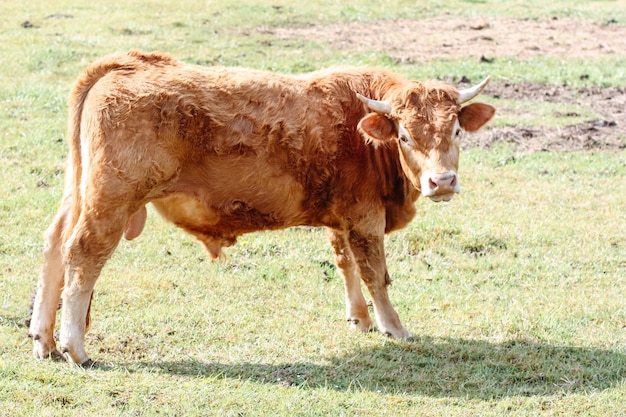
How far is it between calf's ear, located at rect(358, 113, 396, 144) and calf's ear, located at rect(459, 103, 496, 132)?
2.33 ft

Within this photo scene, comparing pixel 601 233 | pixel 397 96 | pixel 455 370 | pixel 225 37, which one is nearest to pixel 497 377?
pixel 455 370

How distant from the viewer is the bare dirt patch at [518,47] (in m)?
14.0

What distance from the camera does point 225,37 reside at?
61.1 ft

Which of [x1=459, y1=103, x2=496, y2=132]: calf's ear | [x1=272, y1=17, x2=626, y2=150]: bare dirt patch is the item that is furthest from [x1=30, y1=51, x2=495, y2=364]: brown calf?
[x1=272, y1=17, x2=626, y2=150]: bare dirt patch

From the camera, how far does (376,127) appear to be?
7.73 meters

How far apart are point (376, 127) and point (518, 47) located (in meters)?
11.9

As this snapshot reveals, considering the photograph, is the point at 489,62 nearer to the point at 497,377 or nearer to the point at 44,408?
the point at 497,377

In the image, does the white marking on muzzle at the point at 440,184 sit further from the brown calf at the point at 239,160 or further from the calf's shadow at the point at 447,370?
the calf's shadow at the point at 447,370

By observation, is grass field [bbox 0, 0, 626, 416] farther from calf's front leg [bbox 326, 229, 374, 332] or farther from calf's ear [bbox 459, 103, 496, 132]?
calf's ear [bbox 459, 103, 496, 132]

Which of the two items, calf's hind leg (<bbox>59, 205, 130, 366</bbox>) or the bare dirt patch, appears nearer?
calf's hind leg (<bbox>59, 205, 130, 366</bbox>)

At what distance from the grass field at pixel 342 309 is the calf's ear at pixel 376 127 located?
170 cm

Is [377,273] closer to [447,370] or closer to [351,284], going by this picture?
[351,284]

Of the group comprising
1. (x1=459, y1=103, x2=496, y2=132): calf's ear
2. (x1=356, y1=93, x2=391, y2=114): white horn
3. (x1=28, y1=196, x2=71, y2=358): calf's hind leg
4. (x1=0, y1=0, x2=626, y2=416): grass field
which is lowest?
(x1=0, y1=0, x2=626, y2=416): grass field

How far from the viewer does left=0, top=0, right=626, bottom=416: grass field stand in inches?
274
